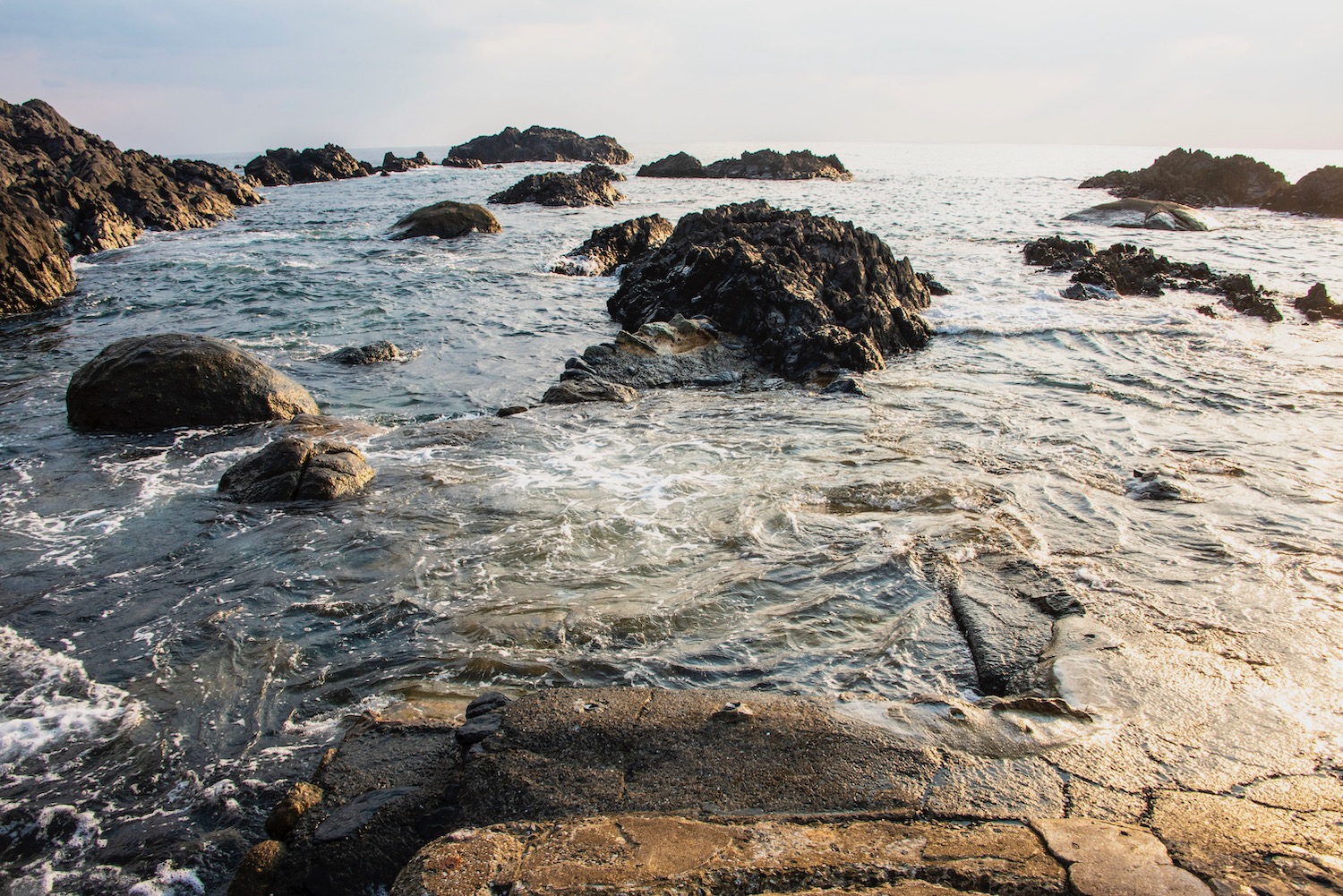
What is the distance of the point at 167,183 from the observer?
1191 inches

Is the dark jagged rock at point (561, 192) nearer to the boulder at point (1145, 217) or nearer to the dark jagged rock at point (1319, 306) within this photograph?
the boulder at point (1145, 217)

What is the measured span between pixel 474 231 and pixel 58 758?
25.6m

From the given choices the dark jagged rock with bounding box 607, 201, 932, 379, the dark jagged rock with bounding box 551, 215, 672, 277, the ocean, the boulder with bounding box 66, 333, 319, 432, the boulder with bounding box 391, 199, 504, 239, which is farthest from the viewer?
the boulder with bounding box 391, 199, 504, 239

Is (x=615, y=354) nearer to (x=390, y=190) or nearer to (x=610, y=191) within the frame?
(x=610, y=191)

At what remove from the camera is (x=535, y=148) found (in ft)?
279

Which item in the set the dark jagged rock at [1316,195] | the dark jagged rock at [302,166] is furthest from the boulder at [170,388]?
the dark jagged rock at [302,166]

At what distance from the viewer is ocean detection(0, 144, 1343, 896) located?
12.6 ft

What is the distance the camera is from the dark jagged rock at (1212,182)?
36.7 m

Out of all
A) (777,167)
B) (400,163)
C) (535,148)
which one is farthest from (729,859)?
(535,148)

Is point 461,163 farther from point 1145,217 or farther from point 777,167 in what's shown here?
point 1145,217

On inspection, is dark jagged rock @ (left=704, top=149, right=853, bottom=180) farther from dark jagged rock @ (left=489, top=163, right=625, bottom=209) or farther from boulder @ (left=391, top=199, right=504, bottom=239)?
boulder @ (left=391, top=199, right=504, bottom=239)

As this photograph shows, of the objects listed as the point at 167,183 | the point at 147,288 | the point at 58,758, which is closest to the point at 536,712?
the point at 58,758

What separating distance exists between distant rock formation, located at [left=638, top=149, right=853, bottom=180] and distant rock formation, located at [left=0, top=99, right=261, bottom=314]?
3625 centimetres

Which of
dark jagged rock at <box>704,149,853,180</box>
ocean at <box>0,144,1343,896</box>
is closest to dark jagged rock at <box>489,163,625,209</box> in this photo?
dark jagged rock at <box>704,149,853,180</box>
